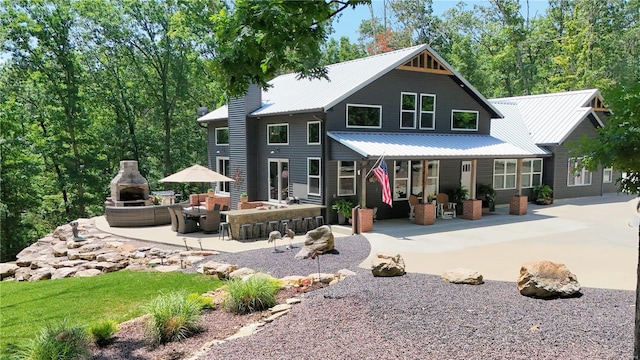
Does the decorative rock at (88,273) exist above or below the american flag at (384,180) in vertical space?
below

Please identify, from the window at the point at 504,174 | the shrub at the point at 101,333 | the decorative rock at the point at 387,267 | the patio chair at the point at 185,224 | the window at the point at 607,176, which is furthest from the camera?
the window at the point at 607,176

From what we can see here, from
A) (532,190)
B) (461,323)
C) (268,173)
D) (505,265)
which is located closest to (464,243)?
(505,265)

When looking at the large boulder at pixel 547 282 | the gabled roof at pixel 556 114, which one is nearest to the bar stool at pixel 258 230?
the large boulder at pixel 547 282

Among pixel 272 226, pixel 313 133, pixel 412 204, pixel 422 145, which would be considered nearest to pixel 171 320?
pixel 272 226

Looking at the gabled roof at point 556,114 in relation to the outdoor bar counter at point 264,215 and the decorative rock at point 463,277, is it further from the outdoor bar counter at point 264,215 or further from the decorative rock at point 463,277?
the decorative rock at point 463,277

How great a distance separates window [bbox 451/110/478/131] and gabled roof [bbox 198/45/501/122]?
2.39 ft

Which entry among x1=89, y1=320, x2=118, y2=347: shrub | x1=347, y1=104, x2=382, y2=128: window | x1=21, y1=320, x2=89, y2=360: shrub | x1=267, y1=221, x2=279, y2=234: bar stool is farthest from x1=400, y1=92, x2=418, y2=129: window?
x1=21, y1=320, x2=89, y2=360: shrub

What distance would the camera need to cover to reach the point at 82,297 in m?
8.14

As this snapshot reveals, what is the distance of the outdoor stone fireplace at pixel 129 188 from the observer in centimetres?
1767

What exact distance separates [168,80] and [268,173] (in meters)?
14.8

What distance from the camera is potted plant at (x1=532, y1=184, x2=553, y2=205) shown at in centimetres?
2074

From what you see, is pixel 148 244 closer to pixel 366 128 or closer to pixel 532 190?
pixel 366 128

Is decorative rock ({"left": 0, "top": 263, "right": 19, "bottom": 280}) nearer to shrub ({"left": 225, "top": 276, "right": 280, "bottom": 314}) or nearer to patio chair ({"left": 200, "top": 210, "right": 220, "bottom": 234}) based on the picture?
patio chair ({"left": 200, "top": 210, "right": 220, "bottom": 234})

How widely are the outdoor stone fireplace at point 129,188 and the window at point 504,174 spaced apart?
50.7 ft
